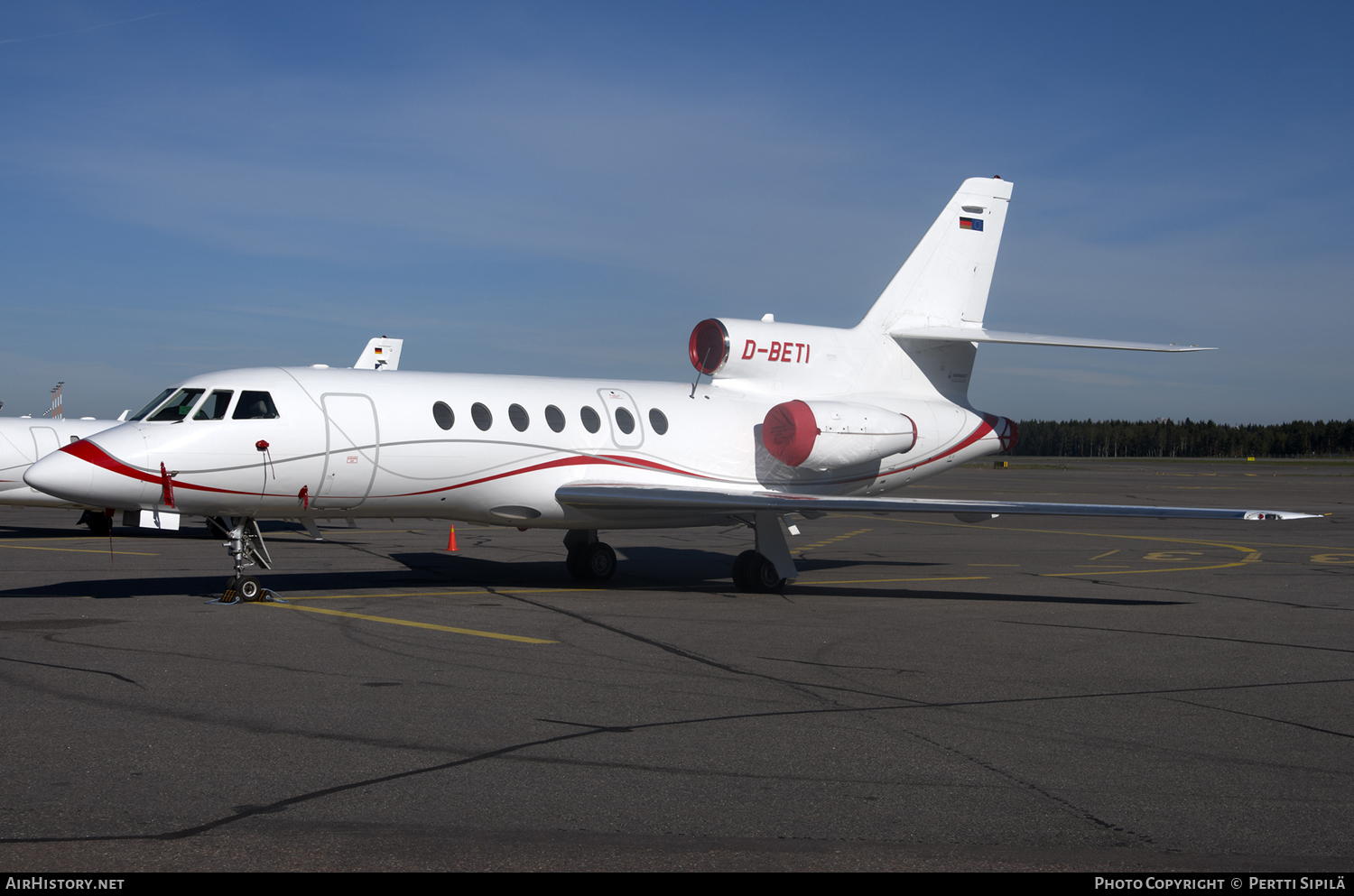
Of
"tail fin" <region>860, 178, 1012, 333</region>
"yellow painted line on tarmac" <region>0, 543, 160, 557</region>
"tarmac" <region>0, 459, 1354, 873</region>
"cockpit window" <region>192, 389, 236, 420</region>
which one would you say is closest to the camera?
"tarmac" <region>0, 459, 1354, 873</region>

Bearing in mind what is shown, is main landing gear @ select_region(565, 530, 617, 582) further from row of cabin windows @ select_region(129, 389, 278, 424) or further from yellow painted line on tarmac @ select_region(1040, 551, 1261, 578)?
yellow painted line on tarmac @ select_region(1040, 551, 1261, 578)

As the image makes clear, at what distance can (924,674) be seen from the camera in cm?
962

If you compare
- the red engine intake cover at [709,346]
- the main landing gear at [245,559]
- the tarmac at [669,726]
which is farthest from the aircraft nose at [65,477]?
the red engine intake cover at [709,346]

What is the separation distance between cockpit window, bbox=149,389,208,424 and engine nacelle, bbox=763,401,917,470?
8.68m

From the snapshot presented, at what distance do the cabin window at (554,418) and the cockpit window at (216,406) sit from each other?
14.3 feet

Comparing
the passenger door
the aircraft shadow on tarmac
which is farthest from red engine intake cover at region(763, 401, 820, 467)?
the passenger door

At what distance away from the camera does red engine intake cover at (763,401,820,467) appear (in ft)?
57.2

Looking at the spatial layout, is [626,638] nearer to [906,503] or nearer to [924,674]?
[924,674]

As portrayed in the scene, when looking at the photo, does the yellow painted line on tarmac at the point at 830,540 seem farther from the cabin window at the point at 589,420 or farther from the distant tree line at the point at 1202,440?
the distant tree line at the point at 1202,440

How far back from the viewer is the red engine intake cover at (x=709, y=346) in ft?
59.9

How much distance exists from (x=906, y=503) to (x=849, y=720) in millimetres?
6859

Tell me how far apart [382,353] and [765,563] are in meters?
17.3

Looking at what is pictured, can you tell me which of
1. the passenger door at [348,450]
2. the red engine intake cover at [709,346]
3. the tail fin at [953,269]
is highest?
the tail fin at [953,269]
